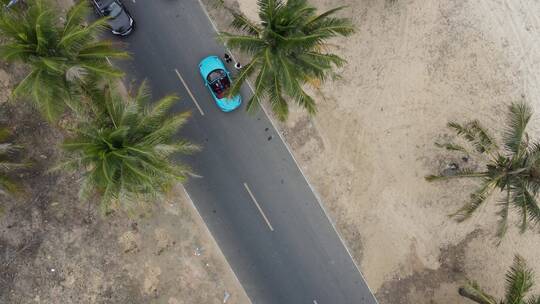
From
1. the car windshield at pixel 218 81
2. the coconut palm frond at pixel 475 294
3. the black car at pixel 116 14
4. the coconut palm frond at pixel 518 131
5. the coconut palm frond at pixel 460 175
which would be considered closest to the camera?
the coconut palm frond at pixel 518 131

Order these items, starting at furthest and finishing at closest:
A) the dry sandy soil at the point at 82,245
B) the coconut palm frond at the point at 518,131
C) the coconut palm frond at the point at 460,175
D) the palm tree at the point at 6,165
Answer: the dry sandy soil at the point at 82,245 → the palm tree at the point at 6,165 → the coconut palm frond at the point at 460,175 → the coconut palm frond at the point at 518,131

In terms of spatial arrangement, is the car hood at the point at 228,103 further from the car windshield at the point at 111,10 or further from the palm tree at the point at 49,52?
the car windshield at the point at 111,10

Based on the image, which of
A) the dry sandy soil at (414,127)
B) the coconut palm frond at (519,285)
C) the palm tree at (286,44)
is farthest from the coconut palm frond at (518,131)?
the palm tree at (286,44)

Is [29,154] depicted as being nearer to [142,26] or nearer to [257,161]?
[142,26]

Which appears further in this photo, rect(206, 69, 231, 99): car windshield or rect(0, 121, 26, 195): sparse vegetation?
rect(206, 69, 231, 99): car windshield

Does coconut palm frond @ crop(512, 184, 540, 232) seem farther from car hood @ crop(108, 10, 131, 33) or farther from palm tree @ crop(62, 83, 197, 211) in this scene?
car hood @ crop(108, 10, 131, 33)

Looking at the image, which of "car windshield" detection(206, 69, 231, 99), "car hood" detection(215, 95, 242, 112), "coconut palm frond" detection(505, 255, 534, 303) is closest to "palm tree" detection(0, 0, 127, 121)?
"car windshield" detection(206, 69, 231, 99)

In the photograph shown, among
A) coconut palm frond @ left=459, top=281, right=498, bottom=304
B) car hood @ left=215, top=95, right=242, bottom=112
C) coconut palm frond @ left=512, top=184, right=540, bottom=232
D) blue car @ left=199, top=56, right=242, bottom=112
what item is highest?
coconut palm frond @ left=512, top=184, right=540, bottom=232
